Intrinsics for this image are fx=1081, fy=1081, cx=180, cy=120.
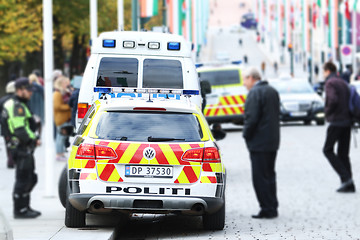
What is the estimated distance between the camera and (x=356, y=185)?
17094mm

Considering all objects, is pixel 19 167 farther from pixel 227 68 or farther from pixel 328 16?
pixel 328 16

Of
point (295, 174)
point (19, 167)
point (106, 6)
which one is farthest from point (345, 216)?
point (106, 6)

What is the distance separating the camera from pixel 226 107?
1257 inches

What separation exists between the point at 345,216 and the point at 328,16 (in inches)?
1897

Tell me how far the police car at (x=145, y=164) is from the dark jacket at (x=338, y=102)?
20.9 ft

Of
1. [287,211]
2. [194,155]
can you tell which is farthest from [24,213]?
[194,155]

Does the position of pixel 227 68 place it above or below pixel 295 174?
above

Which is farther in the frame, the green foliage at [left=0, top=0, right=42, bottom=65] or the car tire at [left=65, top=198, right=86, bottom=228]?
the green foliage at [left=0, top=0, right=42, bottom=65]

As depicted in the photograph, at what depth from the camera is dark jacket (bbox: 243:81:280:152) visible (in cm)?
1277

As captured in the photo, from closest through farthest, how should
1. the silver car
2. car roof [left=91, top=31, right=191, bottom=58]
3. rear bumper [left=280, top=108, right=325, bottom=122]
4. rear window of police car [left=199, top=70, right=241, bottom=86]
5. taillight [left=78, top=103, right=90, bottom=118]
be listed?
taillight [left=78, top=103, right=90, bottom=118]
car roof [left=91, top=31, right=191, bottom=58]
rear window of police car [left=199, top=70, right=241, bottom=86]
the silver car
rear bumper [left=280, top=108, right=325, bottom=122]

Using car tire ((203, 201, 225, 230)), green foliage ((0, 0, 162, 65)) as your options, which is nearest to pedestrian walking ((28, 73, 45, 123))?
car tire ((203, 201, 225, 230))

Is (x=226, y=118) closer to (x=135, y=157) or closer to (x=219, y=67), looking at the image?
(x=219, y=67)

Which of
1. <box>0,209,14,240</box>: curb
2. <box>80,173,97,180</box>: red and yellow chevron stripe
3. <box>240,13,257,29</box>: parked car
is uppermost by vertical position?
Answer: <box>240,13,257,29</box>: parked car

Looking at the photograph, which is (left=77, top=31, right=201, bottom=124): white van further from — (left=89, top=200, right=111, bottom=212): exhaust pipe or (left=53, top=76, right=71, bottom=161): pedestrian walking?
(left=53, top=76, right=71, bottom=161): pedestrian walking
